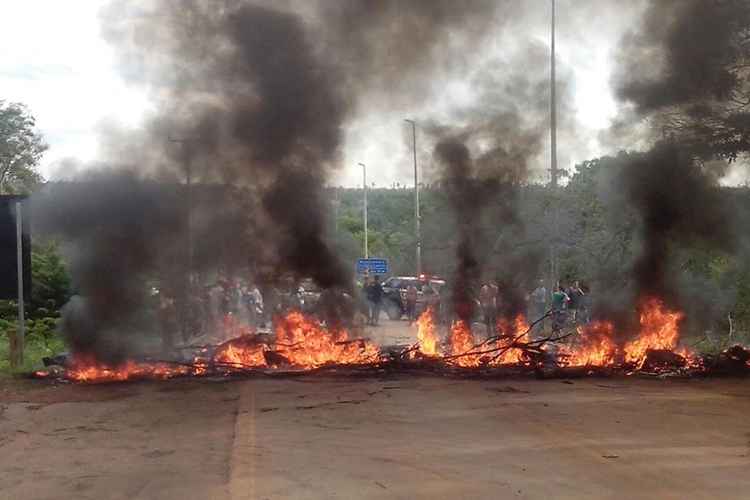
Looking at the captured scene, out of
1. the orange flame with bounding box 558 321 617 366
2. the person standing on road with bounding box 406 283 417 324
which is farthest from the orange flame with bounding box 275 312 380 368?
the person standing on road with bounding box 406 283 417 324

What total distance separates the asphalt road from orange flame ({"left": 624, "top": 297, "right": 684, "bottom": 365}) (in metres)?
1.88

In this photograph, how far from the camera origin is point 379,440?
8.01 metres

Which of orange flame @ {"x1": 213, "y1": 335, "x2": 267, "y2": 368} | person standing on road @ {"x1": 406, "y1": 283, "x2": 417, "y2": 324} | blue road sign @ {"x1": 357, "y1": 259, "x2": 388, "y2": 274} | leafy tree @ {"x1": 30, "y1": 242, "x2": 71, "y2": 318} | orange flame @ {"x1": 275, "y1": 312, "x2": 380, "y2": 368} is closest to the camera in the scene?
orange flame @ {"x1": 213, "y1": 335, "x2": 267, "y2": 368}

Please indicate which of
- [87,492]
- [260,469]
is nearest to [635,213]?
[260,469]

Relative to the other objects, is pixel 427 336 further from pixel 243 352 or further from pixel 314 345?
pixel 243 352

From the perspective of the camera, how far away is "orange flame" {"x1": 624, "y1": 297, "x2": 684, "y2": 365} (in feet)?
46.5

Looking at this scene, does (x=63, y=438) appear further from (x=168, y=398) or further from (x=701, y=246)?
(x=701, y=246)

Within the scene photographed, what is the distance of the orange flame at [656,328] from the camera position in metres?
14.2

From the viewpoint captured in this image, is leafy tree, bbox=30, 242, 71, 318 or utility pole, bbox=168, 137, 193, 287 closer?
utility pole, bbox=168, 137, 193, 287

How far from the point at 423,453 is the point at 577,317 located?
447 inches

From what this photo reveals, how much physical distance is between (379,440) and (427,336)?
7.11m

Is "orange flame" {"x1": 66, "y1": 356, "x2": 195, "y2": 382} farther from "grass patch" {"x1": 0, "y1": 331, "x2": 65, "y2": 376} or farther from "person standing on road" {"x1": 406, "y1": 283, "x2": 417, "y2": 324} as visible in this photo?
"person standing on road" {"x1": 406, "y1": 283, "x2": 417, "y2": 324}

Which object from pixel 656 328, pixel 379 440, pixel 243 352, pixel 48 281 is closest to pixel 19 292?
pixel 243 352

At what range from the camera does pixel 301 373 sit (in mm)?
13102
